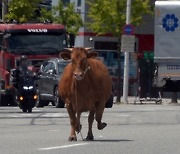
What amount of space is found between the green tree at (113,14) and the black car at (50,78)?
11.1m

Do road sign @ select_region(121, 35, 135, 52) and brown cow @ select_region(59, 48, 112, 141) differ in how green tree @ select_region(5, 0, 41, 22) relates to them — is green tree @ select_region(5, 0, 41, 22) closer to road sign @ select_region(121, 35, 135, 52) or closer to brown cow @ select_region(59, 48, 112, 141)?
road sign @ select_region(121, 35, 135, 52)

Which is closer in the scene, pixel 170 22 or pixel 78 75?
pixel 78 75

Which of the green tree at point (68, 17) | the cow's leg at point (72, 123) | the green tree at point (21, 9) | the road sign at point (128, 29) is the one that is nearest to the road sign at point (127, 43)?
the road sign at point (128, 29)

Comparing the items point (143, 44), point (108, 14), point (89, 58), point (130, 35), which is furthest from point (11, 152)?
point (143, 44)

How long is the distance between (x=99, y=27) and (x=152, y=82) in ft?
30.9

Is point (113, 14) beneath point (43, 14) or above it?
above

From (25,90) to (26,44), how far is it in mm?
7827

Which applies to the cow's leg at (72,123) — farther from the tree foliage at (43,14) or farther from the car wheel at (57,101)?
the tree foliage at (43,14)

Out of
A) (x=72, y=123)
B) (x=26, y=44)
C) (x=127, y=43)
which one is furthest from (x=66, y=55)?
(x=127, y=43)

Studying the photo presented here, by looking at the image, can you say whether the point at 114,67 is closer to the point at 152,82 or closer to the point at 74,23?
the point at 74,23

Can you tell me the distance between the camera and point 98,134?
19969mm

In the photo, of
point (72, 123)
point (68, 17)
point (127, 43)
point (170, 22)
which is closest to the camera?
point (72, 123)

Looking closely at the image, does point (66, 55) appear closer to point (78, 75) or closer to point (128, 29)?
point (78, 75)

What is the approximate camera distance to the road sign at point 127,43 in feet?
132
